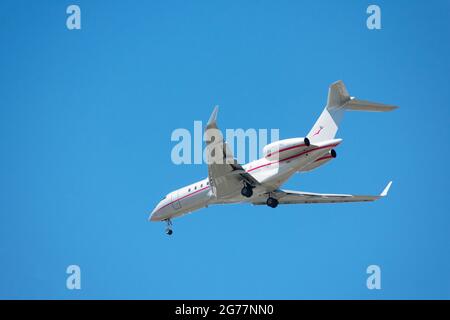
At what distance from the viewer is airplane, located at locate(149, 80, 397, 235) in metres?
37.6

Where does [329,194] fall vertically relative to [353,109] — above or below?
below

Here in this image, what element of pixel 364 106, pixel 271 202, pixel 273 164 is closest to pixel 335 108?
pixel 364 106

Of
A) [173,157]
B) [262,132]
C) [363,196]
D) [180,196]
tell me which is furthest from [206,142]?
[363,196]

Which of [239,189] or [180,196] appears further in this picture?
[180,196]

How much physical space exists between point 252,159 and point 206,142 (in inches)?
194

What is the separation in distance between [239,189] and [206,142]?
461cm

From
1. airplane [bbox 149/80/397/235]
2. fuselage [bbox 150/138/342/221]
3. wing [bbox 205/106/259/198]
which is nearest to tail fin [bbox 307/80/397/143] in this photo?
airplane [bbox 149/80/397/235]

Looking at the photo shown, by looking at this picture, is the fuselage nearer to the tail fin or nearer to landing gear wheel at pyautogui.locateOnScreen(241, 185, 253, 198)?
landing gear wheel at pyautogui.locateOnScreen(241, 185, 253, 198)

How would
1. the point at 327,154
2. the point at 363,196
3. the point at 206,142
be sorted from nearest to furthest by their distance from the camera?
1. the point at 206,142
2. the point at 327,154
3. the point at 363,196

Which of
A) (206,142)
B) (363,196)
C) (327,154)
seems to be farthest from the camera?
(363,196)

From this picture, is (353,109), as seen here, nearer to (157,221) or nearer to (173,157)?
(173,157)

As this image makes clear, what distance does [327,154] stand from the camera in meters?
39.3

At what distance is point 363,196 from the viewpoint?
141ft

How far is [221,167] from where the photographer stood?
127 ft
